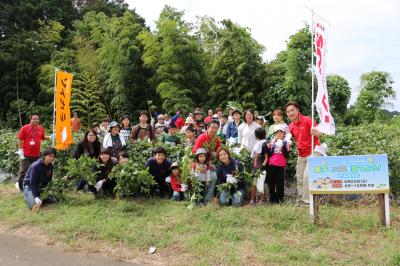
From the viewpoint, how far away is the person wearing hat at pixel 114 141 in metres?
7.44

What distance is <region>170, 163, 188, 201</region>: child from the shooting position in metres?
6.56

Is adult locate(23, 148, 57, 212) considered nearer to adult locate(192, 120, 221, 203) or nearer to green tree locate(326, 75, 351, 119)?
adult locate(192, 120, 221, 203)

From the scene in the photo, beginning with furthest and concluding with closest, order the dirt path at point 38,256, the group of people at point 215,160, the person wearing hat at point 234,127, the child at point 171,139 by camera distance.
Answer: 1. the child at point 171,139
2. the person wearing hat at point 234,127
3. the group of people at point 215,160
4. the dirt path at point 38,256

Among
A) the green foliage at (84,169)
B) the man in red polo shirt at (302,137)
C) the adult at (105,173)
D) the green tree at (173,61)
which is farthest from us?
the green tree at (173,61)

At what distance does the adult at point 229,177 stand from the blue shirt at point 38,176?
291cm

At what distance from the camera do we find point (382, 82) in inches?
573

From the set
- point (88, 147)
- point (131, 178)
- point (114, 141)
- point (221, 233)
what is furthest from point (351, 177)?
point (88, 147)

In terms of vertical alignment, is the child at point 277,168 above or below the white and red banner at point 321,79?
below

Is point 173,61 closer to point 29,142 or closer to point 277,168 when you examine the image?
point 29,142

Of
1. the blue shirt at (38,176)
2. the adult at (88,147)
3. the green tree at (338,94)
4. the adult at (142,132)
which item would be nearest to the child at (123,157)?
the adult at (88,147)

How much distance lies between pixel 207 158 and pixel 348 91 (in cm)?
999

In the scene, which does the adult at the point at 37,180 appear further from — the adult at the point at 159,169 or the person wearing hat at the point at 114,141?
the adult at the point at 159,169

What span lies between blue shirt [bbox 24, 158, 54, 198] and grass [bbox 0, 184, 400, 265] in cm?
47

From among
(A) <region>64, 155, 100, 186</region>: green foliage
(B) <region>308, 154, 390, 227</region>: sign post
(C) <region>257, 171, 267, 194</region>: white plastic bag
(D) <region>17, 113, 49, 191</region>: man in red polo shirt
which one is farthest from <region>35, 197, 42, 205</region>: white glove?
(B) <region>308, 154, 390, 227</region>: sign post
